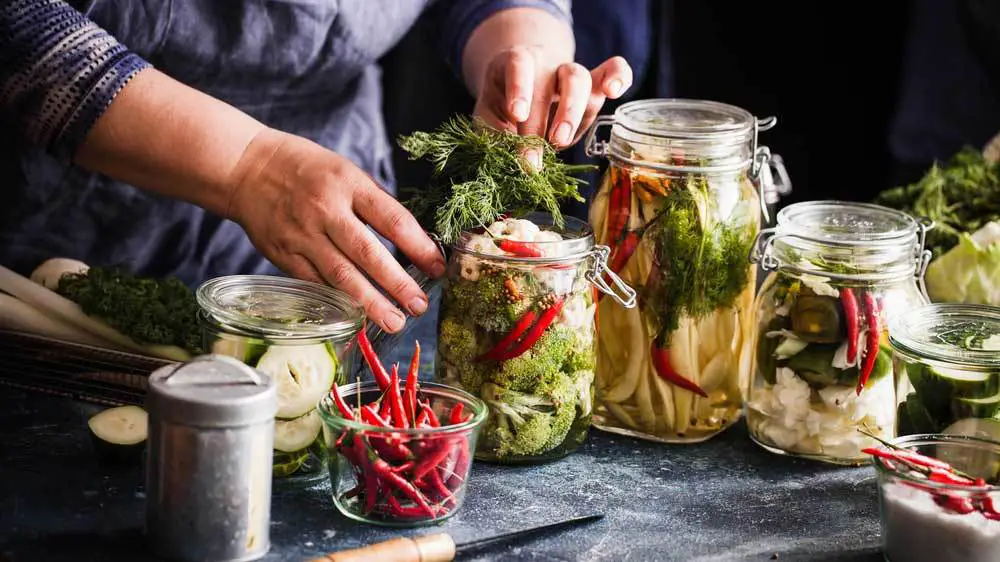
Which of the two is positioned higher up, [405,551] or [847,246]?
[847,246]

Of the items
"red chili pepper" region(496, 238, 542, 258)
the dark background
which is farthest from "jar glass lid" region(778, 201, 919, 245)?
the dark background

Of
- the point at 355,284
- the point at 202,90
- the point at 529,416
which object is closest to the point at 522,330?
the point at 529,416

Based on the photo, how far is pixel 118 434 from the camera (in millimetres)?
1350

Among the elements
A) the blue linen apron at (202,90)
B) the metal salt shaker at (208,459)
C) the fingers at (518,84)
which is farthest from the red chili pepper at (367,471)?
the blue linen apron at (202,90)

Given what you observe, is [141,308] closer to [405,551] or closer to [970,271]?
[405,551]

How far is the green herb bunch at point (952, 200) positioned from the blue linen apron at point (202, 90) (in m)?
0.90

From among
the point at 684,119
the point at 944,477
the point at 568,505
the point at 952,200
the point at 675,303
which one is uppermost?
the point at 684,119

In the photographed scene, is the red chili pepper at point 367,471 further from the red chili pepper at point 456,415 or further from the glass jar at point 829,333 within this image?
the glass jar at point 829,333

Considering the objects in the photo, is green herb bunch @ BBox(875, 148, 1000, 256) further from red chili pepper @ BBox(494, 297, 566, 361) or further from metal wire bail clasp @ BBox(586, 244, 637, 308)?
red chili pepper @ BBox(494, 297, 566, 361)

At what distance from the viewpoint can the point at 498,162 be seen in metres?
1.44

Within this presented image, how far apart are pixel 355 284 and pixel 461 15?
721mm

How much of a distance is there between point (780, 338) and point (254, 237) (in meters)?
0.66

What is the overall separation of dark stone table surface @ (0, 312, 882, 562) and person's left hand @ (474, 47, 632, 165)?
0.41 meters

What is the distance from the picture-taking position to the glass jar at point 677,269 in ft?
4.86
